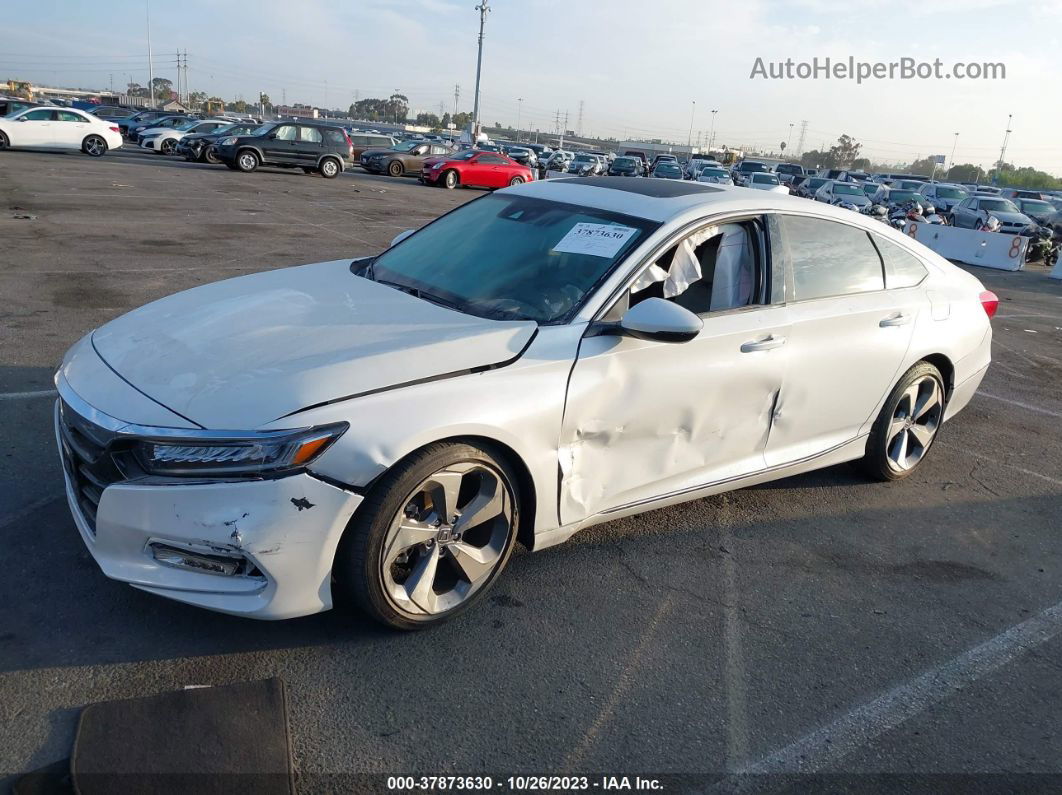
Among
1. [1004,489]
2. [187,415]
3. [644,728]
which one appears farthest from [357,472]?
[1004,489]

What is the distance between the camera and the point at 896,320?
4.68 metres

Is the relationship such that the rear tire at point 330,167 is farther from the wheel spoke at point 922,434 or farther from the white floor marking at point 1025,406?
the wheel spoke at point 922,434

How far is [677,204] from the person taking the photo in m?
4.02

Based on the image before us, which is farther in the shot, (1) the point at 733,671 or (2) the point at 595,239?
(2) the point at 595,239

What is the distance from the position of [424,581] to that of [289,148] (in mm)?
27393

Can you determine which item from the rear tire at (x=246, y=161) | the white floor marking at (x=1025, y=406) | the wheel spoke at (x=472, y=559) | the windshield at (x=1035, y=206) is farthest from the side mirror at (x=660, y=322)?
the windshield at (x=1035, y=206)

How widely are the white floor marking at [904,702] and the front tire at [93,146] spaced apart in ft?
102

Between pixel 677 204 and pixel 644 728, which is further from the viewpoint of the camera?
pixel 677 204

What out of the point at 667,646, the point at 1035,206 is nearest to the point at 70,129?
the point at 667,646

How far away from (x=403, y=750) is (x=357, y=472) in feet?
2.92

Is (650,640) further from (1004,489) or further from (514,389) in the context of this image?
(1004,489)

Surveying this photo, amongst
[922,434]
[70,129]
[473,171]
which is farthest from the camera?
[473,171]

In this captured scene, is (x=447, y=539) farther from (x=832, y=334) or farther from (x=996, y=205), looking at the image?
A: (x=996, y=205)

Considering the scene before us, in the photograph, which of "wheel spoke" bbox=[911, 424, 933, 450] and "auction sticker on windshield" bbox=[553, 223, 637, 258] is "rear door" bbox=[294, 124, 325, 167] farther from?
"auction sticker on windshield" bbox=[553, 223, 637, 258]
